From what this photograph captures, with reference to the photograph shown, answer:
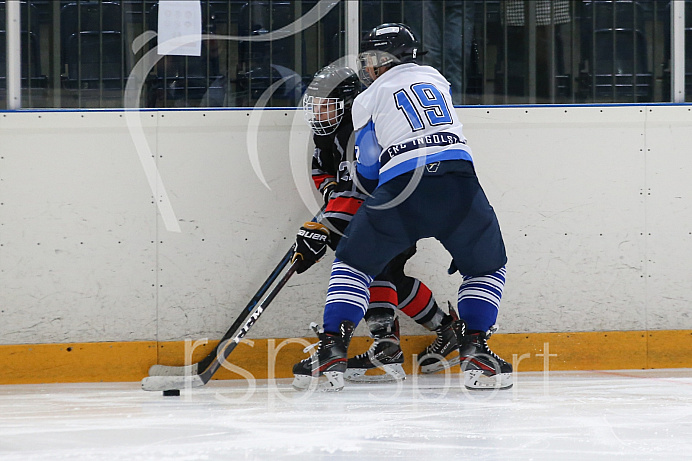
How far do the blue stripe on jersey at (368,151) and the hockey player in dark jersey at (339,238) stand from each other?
16cm

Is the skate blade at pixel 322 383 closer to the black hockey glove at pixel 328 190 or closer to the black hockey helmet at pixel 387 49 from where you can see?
the black hockey glove at pixel 328 190

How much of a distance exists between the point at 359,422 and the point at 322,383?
1.95ft

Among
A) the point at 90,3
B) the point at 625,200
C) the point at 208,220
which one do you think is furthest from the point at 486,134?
the point at 90,3

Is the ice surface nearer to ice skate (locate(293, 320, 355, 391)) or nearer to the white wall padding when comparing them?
ice skate (locate(293, 320, 355, 391))

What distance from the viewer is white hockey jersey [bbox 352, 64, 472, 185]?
2.57 metres

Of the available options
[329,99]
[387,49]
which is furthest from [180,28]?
[387,49]

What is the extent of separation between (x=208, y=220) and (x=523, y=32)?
1489mm

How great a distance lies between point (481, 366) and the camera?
2596 mm

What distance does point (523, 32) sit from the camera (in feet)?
11.1

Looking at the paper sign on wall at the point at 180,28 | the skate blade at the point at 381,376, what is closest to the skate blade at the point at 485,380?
the skate blade at the point at 381,376

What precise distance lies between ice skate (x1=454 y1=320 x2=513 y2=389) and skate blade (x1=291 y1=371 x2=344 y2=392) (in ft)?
1.32

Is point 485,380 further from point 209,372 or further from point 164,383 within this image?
point 164,383

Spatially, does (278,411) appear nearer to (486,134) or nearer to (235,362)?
(235,362)
